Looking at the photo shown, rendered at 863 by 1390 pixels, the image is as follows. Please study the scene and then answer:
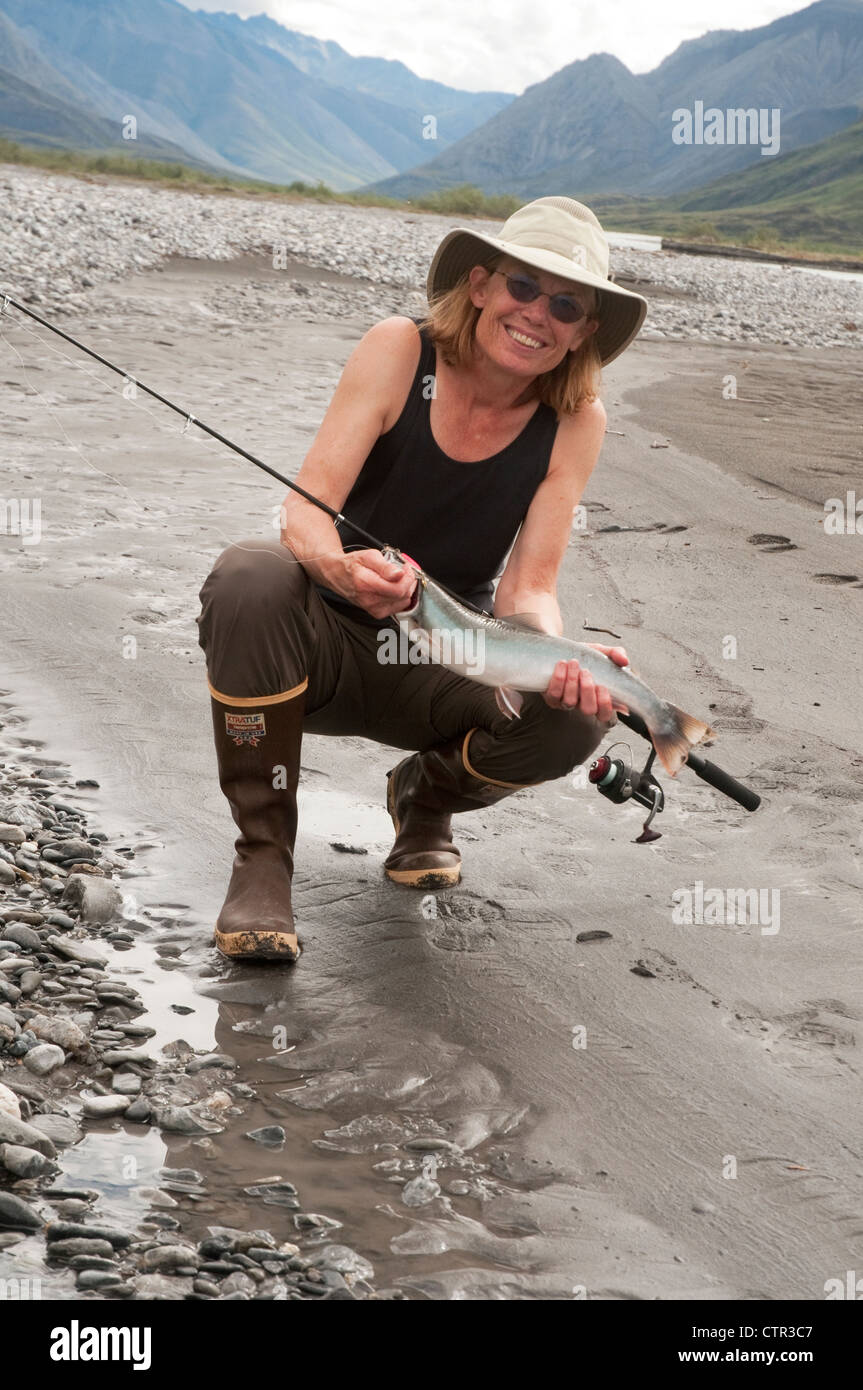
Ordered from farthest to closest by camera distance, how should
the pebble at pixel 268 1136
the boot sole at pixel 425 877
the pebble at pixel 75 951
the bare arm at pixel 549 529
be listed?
the boot sole at pixel 425 877 < the bare arm at pixel 549 529 < the pebble at pixel 75 951 < the pebble at pixel 268 1136

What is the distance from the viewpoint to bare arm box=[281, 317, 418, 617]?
337 centimetres

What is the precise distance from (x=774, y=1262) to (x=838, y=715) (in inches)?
122

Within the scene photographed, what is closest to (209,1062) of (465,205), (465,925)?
(465,925)

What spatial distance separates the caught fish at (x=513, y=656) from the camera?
3119 millimetres

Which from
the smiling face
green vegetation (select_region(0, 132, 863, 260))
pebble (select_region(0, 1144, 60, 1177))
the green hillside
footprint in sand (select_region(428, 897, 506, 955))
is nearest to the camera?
pebble (select_region(0, 1144, 60, 1177))

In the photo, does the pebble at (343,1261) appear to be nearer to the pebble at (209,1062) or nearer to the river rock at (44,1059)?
the pebble at (209,1062)

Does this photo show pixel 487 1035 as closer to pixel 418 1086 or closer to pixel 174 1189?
pixel 418 1086

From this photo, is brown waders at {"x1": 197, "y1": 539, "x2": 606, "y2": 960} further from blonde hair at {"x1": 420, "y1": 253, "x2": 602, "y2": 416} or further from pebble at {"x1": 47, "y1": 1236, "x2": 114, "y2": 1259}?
pebble at {"x1": 47, "y1": 1236, "x2": 114, "y2": 1259}

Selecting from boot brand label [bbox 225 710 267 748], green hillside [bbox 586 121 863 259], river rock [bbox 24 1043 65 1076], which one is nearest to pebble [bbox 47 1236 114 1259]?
river rock [bbox 24 1043 65 1076]

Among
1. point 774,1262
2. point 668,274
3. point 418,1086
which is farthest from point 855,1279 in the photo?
point 668,274

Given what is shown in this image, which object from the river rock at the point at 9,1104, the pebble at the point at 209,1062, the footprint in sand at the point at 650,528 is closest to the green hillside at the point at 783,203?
the footprint in sand at the point at 650,528

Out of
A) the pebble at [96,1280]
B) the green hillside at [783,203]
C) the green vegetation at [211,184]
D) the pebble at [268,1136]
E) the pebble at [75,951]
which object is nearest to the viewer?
the pebble at [96,1280]

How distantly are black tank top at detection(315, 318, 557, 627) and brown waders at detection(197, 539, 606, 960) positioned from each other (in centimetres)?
19

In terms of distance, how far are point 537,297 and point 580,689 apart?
3.27 feet
